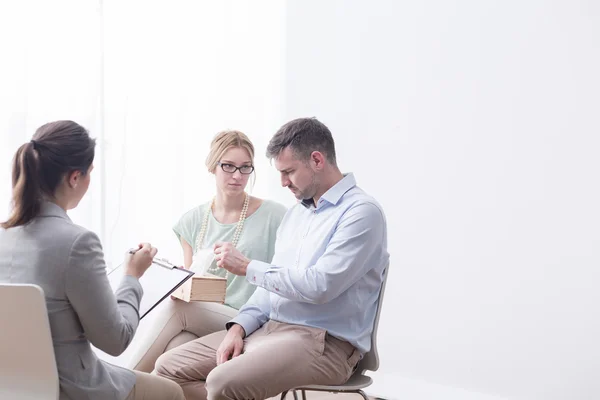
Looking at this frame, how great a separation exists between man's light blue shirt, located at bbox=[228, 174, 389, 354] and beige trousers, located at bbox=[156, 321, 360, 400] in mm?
Result: 44

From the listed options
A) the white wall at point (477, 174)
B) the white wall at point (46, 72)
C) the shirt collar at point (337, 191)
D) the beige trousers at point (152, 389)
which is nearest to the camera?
the beige trousers at point (152, 389)

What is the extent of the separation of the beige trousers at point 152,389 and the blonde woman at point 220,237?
703mm

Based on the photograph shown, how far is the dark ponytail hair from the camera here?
162 cm

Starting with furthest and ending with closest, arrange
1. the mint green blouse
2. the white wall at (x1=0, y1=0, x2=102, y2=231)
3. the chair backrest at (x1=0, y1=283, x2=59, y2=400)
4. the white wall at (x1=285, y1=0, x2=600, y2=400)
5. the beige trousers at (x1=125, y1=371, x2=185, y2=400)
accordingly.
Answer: the white wall at (x1=0, y1=0, x2=102, y2=231) → the white wall at (x1=285, y1=0, x2=600, y2=400) → the mint green blouse → the beige trousers at (x1=125, y1=371, x2=185, y2=400) → the chair backrest at (x1=0, y1=283, x2=59, y2=400)

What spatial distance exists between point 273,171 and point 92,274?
2730 millimetres

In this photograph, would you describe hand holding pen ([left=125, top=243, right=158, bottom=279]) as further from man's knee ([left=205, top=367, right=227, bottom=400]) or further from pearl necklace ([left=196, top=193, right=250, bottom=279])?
pearl necklace ([left=196, top=193, right=250, bottom=279])

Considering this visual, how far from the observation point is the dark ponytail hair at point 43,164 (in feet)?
5.33

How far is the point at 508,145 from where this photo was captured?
321 cm

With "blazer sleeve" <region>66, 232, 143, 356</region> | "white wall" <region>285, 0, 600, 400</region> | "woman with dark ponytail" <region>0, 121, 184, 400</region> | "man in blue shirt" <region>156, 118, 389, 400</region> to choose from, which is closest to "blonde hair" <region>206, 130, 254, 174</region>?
"man in blue shirt" <region>156, 118, 389, 400</region>

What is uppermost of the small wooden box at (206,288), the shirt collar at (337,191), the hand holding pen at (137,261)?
the shirt collar at (337,191)

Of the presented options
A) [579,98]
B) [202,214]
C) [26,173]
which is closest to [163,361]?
[202,214]

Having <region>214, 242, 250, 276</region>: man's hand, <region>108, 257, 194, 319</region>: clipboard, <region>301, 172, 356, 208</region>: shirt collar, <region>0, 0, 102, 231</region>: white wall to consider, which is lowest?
<region>108, 257, 194, 319</region>: clipboard

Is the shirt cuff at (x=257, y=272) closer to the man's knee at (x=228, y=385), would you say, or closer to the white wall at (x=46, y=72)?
the man's knee at (x=228, y=385)

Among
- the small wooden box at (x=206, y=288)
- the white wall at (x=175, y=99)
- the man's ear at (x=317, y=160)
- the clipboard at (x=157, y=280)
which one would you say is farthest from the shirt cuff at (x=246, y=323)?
the white wall at (x=175, y=99)
